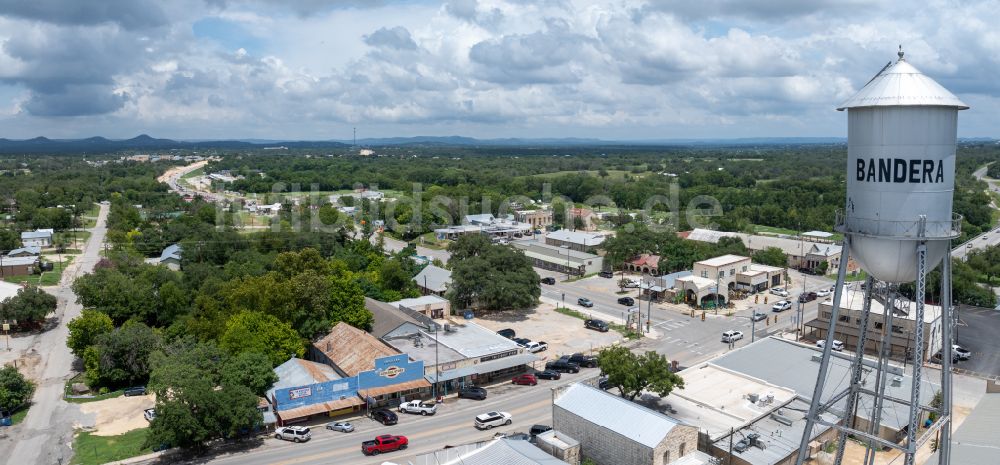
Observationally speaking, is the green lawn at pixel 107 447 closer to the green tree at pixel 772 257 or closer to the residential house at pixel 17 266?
the residential house at pixel 17 266

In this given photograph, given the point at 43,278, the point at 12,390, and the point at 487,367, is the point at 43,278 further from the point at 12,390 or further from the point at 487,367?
the point at 487,367

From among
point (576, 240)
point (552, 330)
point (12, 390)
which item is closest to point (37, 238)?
point (12, 390)

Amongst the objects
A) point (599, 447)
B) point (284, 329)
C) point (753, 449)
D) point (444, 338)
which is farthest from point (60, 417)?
point (753, 449)

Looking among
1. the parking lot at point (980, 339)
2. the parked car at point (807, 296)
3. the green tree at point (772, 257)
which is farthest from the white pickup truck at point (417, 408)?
the green tree at point (772, 257)

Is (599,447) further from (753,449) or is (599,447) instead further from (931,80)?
(931,80)

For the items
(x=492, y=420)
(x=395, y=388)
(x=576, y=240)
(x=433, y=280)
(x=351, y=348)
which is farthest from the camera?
Result: (x=576, y=240)
